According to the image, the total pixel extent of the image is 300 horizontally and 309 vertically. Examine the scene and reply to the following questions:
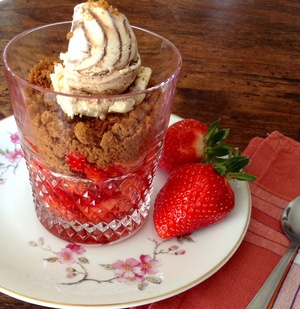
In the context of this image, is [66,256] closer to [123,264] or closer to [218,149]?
[123,264]

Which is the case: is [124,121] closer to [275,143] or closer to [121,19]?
[121,19]

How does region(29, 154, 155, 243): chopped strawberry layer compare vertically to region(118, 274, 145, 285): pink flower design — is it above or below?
above

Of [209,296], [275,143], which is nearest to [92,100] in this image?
[209,296]

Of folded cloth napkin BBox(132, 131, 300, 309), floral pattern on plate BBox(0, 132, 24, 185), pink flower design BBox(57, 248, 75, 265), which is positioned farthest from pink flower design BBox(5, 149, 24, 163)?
folded cloth napkin BBox(132, 131, 300, 309)

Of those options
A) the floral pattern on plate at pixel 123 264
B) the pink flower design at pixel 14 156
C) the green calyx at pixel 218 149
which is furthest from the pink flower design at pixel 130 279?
the pink flower design at pixel 14 156

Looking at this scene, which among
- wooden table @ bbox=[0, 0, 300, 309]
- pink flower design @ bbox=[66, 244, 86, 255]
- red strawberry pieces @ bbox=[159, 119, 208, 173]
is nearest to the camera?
pink flower design @ bbox=[66, 244, 86, 255]

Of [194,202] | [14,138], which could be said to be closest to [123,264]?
[194,202]

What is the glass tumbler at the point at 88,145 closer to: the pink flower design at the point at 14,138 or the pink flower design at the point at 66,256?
the pink flower design at the point at 66,256

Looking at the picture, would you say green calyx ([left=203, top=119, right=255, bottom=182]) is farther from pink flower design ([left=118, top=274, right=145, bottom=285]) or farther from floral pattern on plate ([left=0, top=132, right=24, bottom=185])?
floral pattern on plate ([left=0, top=132, right=24, bottom=185])
